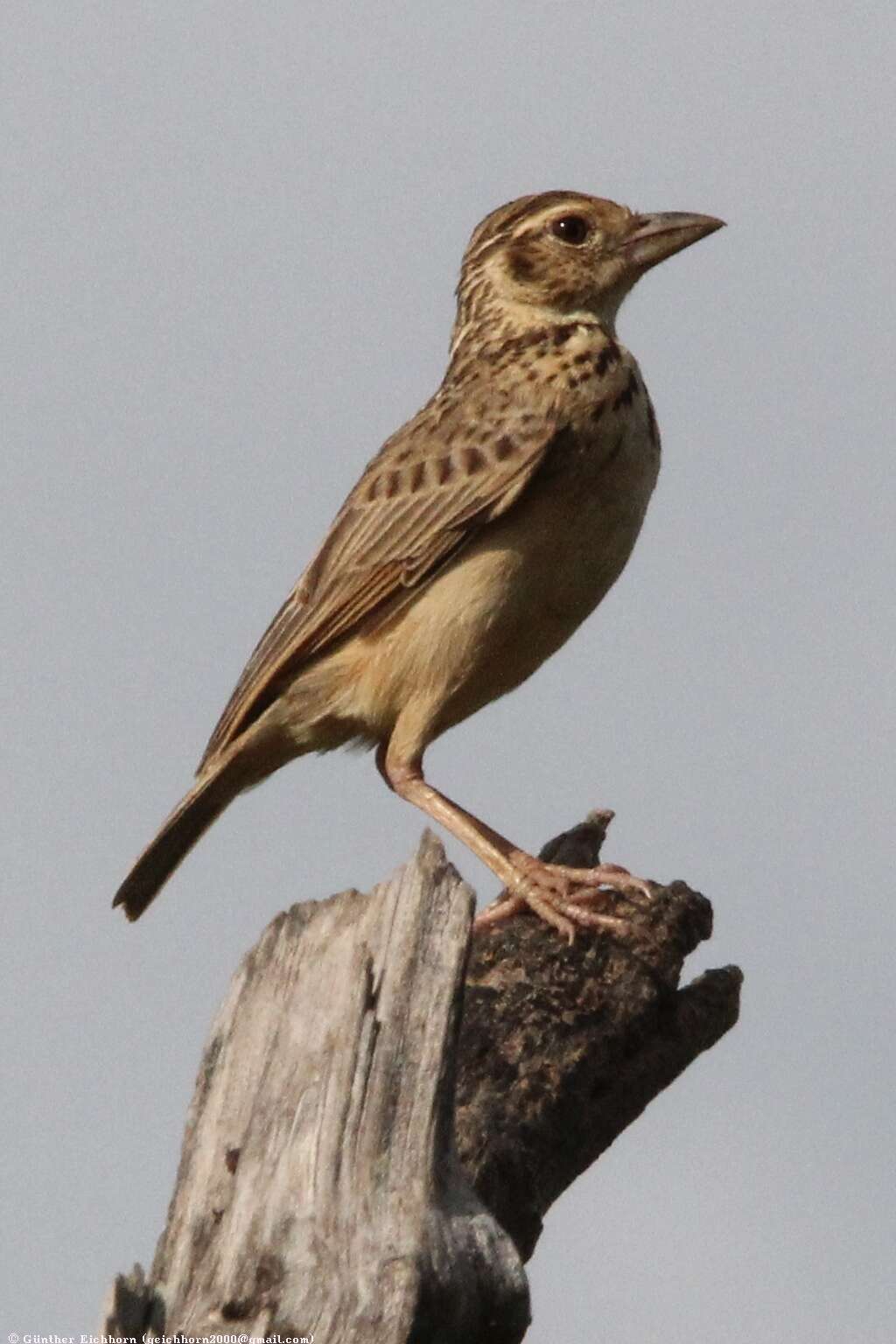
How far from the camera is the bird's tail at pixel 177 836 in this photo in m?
12.2

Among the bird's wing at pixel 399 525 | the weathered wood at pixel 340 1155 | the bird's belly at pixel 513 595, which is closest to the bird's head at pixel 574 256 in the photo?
the bird's wing at pixel 399 525

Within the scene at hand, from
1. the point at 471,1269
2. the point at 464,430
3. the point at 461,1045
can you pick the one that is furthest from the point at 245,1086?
the point at 464,430

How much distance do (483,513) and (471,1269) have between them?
203 inches

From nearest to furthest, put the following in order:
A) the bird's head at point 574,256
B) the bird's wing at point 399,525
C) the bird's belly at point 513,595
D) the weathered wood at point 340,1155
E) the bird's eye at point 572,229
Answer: the weathered wood at point 340,1155, the bird's belly at point 513,595, the bird's wing at point 399,525, the bird's head at point 574,256, the bird's eye at point 572,229

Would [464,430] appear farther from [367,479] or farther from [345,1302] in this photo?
[345,1302]

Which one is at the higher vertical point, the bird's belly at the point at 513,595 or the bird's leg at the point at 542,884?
the bird's belly at the point at 513,595

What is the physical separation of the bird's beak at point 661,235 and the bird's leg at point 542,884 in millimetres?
2956

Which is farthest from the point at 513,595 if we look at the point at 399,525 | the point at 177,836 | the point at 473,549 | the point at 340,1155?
the point at 340,1155

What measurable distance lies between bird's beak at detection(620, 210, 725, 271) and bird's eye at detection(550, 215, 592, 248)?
8.2 inches

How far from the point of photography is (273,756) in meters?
12.4

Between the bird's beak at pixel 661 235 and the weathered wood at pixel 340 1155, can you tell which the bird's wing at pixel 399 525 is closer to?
the bird's beak at pixel 661 235

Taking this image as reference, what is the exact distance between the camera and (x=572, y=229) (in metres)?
12.9

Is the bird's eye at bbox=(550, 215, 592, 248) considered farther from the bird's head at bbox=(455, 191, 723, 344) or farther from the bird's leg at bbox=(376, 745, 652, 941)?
the bird's leg at bbox=(376, 745, 652, 941)

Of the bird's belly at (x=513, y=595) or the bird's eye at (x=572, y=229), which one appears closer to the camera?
the bird's belly at (x=513, y=595)
